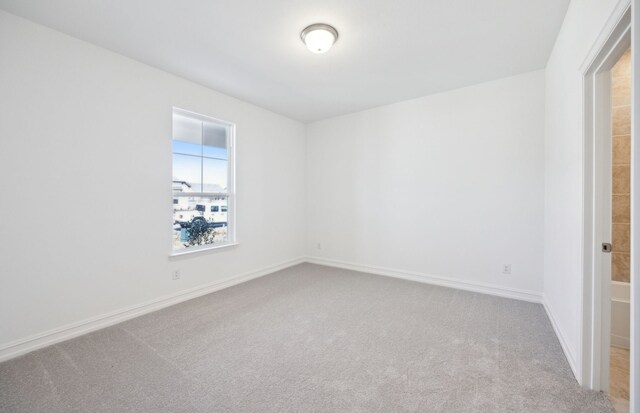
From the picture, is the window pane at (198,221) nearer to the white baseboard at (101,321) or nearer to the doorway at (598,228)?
the white baseboard at (101,321)

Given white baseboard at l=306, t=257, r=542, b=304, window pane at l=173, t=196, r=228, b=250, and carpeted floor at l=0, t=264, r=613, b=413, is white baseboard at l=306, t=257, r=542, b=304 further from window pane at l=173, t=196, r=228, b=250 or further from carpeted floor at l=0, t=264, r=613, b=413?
window pane at l=173, t=196, r=228, b=250

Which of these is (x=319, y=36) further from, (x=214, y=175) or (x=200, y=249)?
(x=200, y=249)

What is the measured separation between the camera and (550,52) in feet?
9.18

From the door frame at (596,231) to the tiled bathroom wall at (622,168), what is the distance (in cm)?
110

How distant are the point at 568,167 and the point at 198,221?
3960 mm

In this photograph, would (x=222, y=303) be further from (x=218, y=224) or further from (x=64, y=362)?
(x=64, y=362)

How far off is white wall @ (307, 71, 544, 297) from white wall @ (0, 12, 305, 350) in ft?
7.46

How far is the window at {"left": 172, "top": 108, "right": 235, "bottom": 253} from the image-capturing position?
11.2 feet

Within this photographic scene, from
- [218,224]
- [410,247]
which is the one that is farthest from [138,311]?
[410,247]

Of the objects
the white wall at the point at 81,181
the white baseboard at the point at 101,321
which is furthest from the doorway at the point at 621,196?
the white wall at the point at 81,181

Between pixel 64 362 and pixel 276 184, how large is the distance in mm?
3304

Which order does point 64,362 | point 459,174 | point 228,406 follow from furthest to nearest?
point 459,174, point 64,362, point 228,406

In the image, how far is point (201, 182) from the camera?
144 inches

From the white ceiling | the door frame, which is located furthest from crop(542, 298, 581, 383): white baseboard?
the white ceiling
